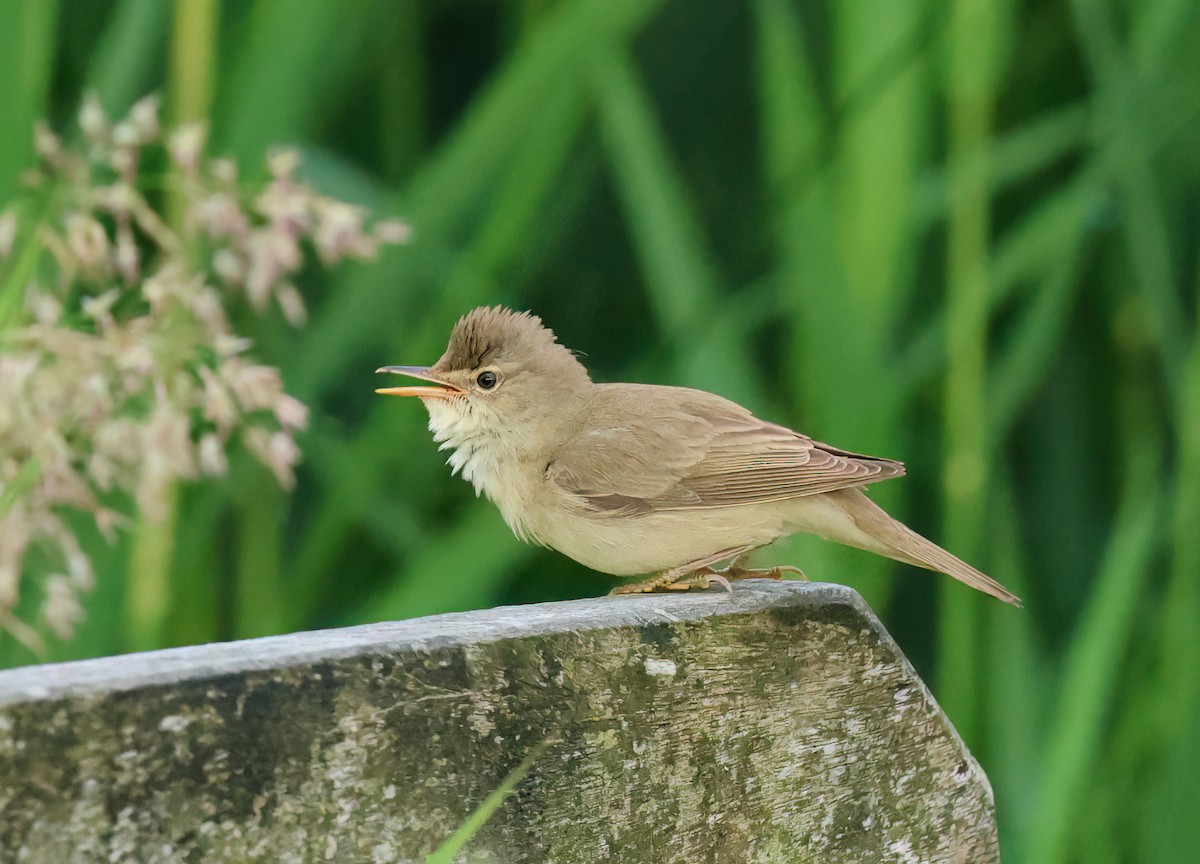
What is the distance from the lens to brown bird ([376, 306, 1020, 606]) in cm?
190

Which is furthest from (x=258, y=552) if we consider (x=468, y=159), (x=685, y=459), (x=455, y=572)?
(x=685, y=459)

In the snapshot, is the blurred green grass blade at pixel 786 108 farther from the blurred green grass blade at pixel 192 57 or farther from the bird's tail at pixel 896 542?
the blurred green grass blade at pixel 192 57

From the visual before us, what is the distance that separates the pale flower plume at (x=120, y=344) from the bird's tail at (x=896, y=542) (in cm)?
68

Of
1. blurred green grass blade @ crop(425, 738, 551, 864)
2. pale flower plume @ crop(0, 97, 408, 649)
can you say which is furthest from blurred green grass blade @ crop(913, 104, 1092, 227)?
blurred green grass blade @ crop(425, 738, 551, 864)

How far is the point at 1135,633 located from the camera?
2.63 meters

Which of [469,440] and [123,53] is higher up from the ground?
[123,53]

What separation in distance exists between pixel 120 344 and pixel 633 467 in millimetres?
669

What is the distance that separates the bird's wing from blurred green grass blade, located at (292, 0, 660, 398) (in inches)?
17.0

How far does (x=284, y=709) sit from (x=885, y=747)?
0.54m

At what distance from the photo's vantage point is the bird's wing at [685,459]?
6.33ft

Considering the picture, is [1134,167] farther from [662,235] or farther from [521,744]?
[521,744]

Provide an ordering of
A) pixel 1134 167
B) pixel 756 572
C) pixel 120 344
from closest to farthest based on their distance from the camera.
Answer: pixel 120 344
pixel 756 572
pixel 1134 167

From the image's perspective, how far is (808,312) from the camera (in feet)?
7.38

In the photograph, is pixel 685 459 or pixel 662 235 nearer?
pixel 685 459
